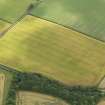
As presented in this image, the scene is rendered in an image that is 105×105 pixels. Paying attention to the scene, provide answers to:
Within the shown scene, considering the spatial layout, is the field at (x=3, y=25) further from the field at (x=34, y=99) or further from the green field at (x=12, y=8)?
the field at (x=34, y=99)

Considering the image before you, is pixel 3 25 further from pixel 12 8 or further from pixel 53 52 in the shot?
pixel 53 52

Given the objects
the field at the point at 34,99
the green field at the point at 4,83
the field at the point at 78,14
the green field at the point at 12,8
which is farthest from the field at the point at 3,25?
the field at the point at 34,99

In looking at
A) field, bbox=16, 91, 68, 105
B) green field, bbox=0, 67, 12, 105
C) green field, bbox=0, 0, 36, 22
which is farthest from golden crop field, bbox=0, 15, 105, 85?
field, bbox=16, 91, 68, 105

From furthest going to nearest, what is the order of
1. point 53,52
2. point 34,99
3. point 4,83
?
point 53,52, point 4,83, point 34,99

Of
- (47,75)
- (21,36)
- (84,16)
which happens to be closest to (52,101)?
(47,75)

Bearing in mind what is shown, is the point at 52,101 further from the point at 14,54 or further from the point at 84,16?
the point at 84,16

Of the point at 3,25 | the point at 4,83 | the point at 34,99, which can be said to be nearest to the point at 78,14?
the point at 3,25
